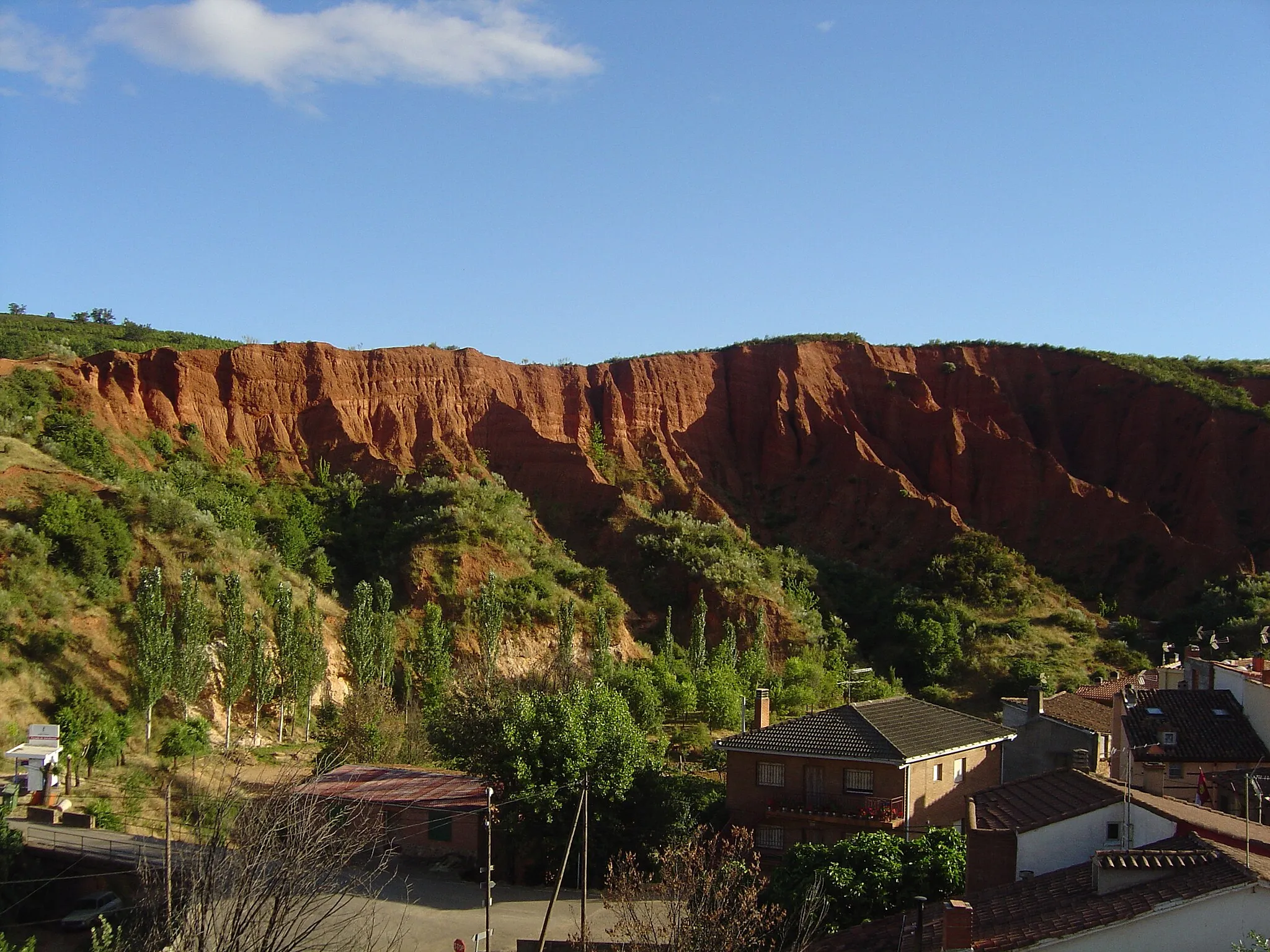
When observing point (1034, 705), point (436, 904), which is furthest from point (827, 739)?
point (436, 904)

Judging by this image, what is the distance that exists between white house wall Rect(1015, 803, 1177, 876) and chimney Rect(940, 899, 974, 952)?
421 centimetres

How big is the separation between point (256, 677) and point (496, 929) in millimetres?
19882

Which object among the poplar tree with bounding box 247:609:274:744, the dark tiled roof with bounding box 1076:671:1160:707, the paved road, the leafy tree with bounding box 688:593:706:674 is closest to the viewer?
the paved road

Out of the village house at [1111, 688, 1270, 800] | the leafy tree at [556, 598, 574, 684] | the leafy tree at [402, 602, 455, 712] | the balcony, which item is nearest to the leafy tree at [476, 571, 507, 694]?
the leafy tree at [402, 602, 455, 712]

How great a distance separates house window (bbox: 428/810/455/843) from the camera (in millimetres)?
29109

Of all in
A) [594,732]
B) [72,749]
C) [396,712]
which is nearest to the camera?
[594,732]

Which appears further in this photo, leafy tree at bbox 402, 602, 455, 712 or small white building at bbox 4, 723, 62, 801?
leafy tree at bbox 402, 602, 455, 712

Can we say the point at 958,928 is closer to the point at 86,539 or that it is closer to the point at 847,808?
the point at 847,808

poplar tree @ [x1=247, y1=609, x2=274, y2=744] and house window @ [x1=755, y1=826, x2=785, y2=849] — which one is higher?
poplar tree @ [x1=247, y1=609, x2=274, y2=744]

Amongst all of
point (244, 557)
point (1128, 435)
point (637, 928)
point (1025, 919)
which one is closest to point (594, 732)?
point (637, 928)

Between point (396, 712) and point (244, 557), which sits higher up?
point (244, 557)

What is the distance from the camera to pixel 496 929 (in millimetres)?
22703

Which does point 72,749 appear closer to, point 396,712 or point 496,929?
point 396,712

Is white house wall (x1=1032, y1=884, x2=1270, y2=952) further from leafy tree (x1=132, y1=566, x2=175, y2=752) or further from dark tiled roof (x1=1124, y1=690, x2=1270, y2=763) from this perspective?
leafy tree (x1=132, y1=566, x2=175, y2=752)
